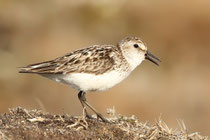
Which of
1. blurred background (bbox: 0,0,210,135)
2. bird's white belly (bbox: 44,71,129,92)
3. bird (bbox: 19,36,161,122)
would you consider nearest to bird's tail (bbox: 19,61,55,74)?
bird (bbox: 19,36,161,122)

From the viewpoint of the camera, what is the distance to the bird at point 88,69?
345 inches

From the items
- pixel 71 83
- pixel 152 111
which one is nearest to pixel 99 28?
pixel 152 111

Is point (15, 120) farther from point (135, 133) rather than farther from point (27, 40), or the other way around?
point (27, 40)

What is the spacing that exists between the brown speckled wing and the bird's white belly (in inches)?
2.8

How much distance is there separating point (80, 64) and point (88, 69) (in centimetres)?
14

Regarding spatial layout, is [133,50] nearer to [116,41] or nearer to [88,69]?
[88,69]

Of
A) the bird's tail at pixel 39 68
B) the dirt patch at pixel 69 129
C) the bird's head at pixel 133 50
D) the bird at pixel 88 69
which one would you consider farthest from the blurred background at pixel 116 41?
the dirt patch at pixel 69 129

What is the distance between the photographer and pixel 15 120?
799 centimetres

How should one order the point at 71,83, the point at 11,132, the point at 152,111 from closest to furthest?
the point at 11,132, the point at 71,83, the point at 152,111

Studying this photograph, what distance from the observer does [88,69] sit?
351 inches

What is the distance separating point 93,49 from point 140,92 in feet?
23.2

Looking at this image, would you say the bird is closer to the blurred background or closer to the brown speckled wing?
the brown speckled wing

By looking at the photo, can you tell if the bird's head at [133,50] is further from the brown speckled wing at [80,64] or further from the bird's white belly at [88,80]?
the bird's white belly at [88,80]

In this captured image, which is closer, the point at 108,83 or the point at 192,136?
the point at 192,136
